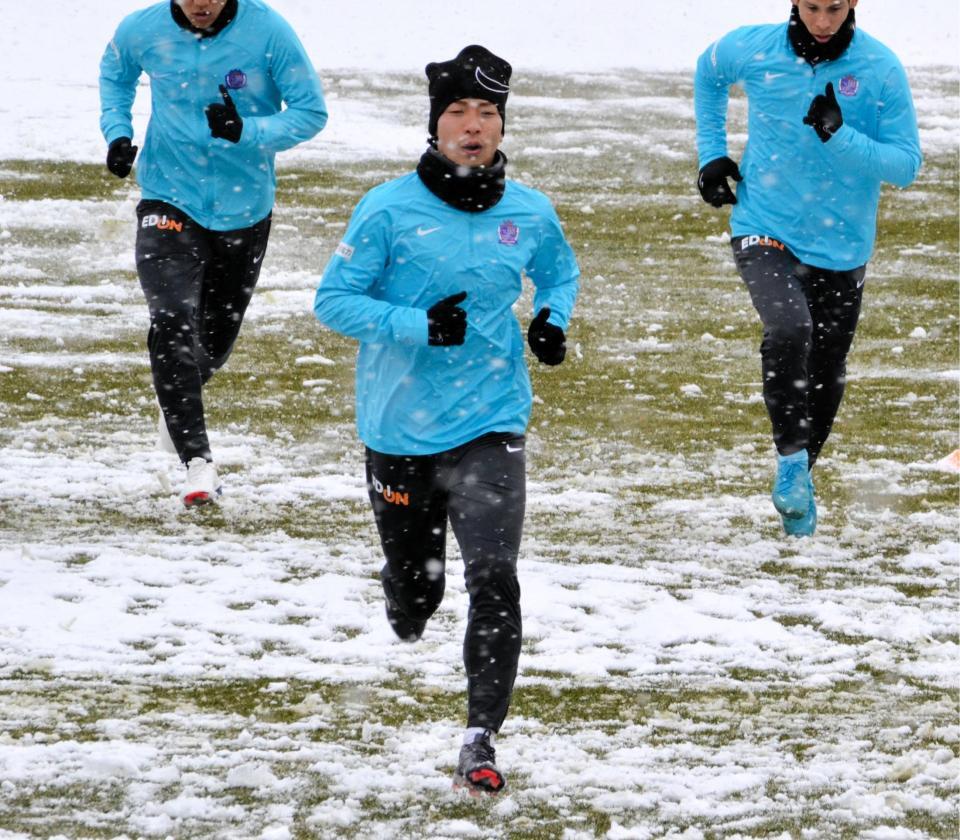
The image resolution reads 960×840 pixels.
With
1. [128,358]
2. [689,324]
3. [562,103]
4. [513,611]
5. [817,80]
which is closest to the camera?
[513,611]

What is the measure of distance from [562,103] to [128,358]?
1348 cm

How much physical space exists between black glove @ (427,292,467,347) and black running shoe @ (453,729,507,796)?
1050 millimetres

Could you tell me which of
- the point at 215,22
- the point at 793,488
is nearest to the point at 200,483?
the point at 215,22

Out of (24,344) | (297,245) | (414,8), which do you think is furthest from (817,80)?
(414,8)

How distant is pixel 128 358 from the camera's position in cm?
1056

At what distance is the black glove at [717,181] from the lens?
25.3ft

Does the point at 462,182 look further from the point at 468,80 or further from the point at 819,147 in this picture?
the point at 819,147

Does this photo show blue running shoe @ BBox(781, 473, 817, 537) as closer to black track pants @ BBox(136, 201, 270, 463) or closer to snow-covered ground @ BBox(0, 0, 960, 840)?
snow-covered ground @ BBox(0, 0, 960, 840)

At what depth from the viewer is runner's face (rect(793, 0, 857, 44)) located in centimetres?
736

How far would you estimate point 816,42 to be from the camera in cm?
746

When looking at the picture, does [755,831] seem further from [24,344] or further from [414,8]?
[414,8]

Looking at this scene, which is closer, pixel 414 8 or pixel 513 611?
pixel 513 611

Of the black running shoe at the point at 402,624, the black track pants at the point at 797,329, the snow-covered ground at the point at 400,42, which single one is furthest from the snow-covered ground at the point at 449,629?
the snow-covered ground at the point at 400,42

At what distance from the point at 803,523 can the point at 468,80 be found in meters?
3.14
